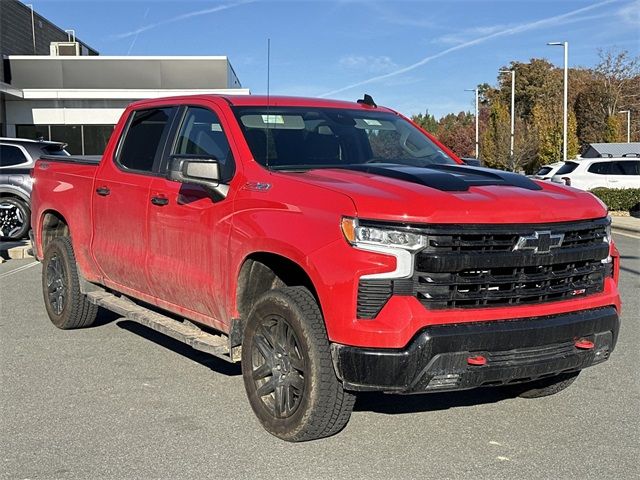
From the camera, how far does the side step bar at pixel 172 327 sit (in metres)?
4.95

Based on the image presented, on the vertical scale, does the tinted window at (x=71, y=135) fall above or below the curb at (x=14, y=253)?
above

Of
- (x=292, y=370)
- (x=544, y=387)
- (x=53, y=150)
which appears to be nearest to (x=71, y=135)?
(x=53, y=150)

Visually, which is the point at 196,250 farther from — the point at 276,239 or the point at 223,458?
the point at 223,458

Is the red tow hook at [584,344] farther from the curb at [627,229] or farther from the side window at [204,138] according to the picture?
the curb at [627,229]

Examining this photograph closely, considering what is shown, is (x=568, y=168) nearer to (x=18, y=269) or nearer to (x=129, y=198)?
(x=18, y=269)

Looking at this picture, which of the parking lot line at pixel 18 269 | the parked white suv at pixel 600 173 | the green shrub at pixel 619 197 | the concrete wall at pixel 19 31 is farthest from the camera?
the concrete wall at pixel 19 31

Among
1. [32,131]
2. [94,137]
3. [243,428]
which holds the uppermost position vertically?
[32,131]

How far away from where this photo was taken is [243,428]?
15.5 ft

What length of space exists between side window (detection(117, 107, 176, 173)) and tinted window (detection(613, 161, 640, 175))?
2153 cm

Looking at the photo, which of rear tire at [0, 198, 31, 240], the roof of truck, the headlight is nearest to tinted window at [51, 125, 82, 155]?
rear tire at [0, 198, 31, 240]

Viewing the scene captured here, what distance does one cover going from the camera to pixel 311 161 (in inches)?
206

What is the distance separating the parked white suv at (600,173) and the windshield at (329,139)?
1963cm

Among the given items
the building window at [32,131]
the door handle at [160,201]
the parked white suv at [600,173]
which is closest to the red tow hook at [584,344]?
the door handle at [160,201]

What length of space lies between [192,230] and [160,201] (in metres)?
0.48
